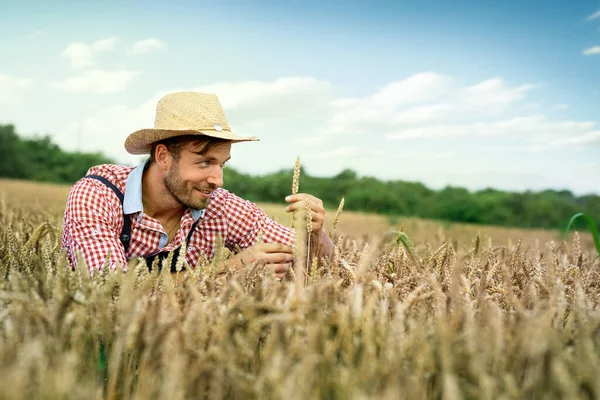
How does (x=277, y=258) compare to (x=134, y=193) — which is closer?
(x=277, y=258)

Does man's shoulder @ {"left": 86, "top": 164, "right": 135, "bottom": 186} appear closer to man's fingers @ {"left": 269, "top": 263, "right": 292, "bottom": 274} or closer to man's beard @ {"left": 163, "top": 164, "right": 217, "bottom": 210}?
man's beard @ {"left": 163, "top": 164, "right": 217, "bottom": 210}

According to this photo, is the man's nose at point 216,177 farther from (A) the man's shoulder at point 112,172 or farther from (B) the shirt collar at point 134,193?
(A) the man's shoulder at point 112,172

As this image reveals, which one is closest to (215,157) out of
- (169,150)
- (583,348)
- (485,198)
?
(169,150)

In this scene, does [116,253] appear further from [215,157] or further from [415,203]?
[415,203]

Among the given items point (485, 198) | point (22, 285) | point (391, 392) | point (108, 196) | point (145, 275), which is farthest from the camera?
point (485, 198)

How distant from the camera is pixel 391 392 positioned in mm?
1122

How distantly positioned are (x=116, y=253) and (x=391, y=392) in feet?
6.91

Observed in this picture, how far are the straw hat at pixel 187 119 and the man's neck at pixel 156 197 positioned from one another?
224 millimetres

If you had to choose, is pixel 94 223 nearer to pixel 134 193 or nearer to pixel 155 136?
pixel 134 193

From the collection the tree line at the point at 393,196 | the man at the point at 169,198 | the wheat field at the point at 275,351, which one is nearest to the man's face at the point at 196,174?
the man at the point at 169,198

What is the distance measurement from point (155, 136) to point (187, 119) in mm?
280

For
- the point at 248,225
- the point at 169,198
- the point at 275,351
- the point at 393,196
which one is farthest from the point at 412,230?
the point at 393,196

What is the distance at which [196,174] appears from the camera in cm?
329

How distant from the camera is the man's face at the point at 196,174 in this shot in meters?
3.30
